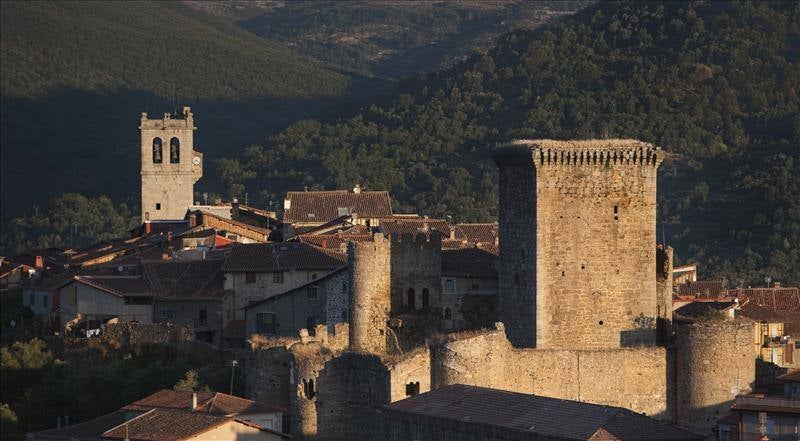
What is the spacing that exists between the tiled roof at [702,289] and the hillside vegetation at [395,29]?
3331 inches

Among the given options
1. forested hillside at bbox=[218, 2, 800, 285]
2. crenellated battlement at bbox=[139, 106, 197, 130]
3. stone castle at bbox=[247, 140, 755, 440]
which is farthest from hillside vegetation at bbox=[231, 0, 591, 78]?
stone castle at bbox=[247, 140, 755, 440]

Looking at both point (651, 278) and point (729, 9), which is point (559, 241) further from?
point (729, 9)

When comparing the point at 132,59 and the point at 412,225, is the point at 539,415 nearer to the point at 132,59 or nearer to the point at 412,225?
the point at 412,225

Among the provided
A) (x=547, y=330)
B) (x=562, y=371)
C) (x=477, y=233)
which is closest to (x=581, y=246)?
(x=547, y=330)

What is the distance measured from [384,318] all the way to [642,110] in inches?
1540

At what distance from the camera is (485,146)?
304 ft

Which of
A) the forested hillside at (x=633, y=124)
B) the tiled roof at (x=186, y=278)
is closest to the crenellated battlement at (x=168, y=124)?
the forested hillside at (x=633, y=124)

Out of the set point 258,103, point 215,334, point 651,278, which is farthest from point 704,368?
point 258,103

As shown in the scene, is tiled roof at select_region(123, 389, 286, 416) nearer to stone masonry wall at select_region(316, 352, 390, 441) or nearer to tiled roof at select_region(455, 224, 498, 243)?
stone masonry wall at select_region(316, 352, 390, 441)

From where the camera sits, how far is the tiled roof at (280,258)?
5872cm

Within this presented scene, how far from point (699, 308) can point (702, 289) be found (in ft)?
26.2

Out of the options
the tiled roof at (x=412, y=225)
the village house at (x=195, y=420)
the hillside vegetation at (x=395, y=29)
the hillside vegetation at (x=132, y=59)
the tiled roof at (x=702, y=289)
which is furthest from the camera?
the hillside vegetation at (x=395, y=29)

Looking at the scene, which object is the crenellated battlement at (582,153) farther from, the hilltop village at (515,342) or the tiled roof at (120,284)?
the tiled roof at (120,284)

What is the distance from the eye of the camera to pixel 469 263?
53.4 meters
